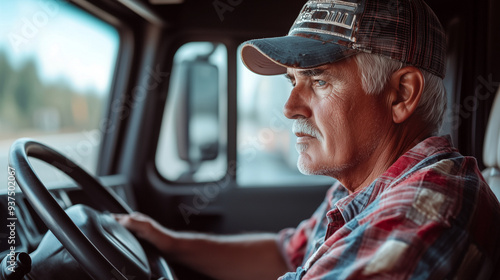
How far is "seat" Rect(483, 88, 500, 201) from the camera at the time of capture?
130 cm

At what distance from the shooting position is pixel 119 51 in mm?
2330

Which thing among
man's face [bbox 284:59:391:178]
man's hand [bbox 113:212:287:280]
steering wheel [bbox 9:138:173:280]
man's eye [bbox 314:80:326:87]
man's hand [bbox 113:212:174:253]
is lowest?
man's hand [bbox 113:212:287:280]

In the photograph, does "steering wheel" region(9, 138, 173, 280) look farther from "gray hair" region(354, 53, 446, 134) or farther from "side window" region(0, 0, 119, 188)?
"gray hair" region(354, 53, 446, 134)

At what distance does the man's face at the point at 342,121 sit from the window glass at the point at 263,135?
119 cm

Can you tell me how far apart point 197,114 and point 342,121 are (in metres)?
1.42

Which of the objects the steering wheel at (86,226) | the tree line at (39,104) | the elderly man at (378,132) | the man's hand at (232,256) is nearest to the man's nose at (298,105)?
the elderly man at (378,132)

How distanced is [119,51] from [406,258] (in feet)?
6.46

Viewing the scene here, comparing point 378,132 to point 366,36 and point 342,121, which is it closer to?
point 342,121

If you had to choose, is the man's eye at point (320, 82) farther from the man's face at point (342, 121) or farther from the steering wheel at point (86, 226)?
the steering wheel at point (86, 226)

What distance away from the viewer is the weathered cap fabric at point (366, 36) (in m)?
0.99

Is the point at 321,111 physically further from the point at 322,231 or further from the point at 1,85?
the point at 1,85

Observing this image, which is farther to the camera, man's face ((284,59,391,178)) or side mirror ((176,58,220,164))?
side mirror ((176,58,220,164))

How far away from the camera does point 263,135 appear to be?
2.41 meters

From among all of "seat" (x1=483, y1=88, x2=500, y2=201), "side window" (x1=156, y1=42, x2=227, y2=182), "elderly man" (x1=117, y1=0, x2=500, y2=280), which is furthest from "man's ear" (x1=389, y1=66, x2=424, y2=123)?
"side window" (x1=156, y1=42, x2=227, y2=182)
